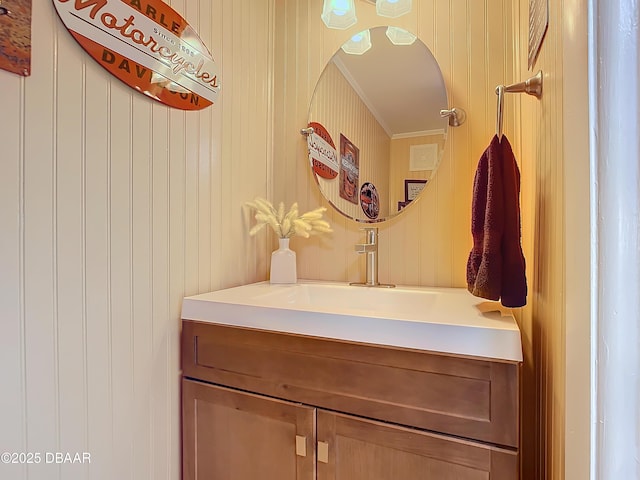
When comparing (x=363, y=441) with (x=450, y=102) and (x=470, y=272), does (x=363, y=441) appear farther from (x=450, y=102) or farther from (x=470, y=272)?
(x=450, y=102)

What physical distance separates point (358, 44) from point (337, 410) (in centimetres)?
127

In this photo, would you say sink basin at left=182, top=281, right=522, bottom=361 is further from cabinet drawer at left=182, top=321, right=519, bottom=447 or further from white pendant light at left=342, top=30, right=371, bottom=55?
white pendant light at left=342, top=30, right=371, bottom=55

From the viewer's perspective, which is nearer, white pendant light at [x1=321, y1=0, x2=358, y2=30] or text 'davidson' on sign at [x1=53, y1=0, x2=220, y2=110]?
text 'davidson' on sign at [x1=53, y1=0, x2=220, y2=110]

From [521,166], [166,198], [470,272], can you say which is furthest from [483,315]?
[166,198]

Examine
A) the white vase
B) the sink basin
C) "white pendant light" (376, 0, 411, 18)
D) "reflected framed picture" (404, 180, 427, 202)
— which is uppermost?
"white pendant light" (376, 0, 411, 18)

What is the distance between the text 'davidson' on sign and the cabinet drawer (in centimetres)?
69

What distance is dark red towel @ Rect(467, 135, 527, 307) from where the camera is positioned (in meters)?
0.78

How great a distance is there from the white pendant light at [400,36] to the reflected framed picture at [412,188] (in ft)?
1.65

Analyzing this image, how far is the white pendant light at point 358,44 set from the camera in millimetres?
1334

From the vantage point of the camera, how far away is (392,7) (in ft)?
4.27

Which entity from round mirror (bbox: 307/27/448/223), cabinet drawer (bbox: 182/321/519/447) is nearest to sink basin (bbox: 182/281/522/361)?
cabinet drawer (bbox: 182/321/519/447)

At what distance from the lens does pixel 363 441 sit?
0.82 meters

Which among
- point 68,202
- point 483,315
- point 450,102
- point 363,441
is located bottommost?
point 363,441

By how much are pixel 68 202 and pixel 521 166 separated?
1.20m
